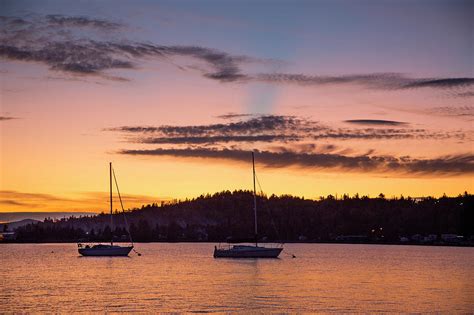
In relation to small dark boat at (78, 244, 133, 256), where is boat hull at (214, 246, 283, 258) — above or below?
below

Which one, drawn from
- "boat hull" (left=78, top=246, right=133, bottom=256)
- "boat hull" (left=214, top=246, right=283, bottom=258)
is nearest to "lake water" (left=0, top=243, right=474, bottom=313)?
"boat hull" (left=214, top=246, right=283, bottom=258)

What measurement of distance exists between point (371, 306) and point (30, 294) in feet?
104

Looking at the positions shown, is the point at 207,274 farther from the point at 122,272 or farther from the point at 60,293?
the point at 60,293

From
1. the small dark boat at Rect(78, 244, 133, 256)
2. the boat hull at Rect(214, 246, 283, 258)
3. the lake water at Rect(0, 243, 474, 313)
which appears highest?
the small dark boat at Rect(78, 244, 133, 256)

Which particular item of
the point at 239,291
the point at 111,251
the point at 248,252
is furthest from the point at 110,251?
the point at 239,291

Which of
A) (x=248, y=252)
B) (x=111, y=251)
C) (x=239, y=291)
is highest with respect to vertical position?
(x=111, y=251)

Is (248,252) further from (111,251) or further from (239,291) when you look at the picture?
(239,291)

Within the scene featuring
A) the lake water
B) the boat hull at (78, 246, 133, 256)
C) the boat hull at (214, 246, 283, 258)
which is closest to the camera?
the lake water

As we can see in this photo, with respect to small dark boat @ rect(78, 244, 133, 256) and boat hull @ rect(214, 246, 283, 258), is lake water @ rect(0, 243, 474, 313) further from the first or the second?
small dark boat @ rect(78, 244, 133, 256)

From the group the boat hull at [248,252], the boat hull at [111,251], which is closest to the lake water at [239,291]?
the boat hull at [248,252]

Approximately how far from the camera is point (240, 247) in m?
125

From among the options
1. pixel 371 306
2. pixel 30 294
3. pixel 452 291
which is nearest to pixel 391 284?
pixel 452 291

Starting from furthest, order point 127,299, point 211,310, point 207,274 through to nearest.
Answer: point 207,274 → point 127,299 → point 211,310

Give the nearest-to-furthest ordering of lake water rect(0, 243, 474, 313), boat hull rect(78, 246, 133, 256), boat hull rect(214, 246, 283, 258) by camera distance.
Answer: lake water rect(0, 243, 474, 313), boat hull rect(214, 246, 283, 258), boat hull rect(78, 246, 133, 256)
